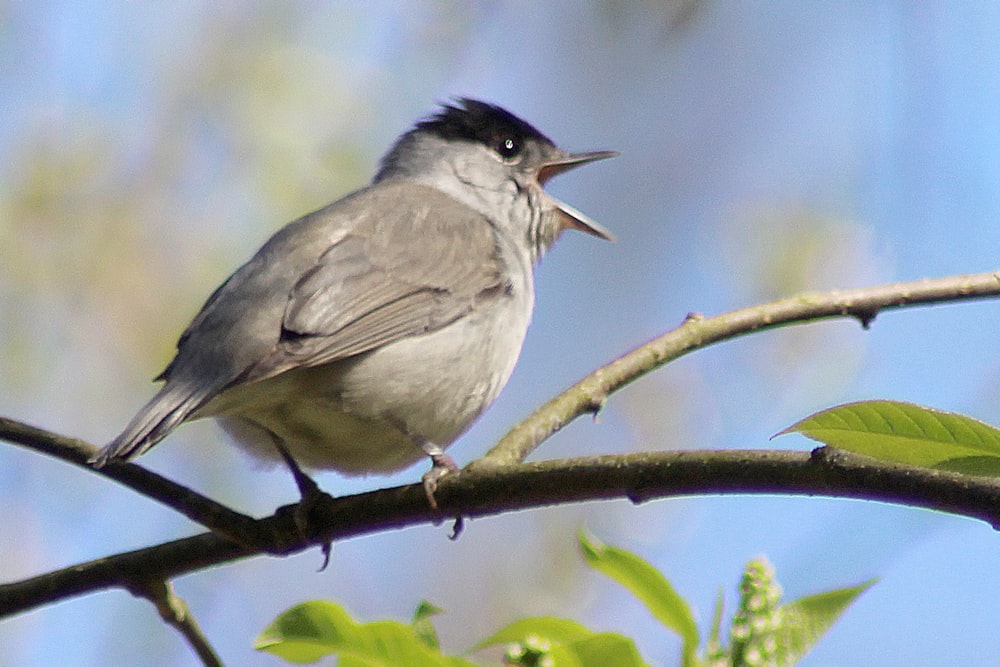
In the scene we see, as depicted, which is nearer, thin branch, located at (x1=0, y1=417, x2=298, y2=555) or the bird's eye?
thin branch, located at (x1=0, y1=417, x2=298, y2=555)

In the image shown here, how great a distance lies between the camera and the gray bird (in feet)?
11.6

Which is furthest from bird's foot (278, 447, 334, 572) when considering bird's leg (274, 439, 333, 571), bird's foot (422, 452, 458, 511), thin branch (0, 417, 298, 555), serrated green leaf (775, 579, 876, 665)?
serrated green leaf (775, 579, 876, 665)

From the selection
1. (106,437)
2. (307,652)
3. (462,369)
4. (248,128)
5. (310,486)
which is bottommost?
(307,652)

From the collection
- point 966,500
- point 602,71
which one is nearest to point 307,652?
point 966,500

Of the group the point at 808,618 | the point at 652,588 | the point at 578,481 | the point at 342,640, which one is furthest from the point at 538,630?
the point at 578,481

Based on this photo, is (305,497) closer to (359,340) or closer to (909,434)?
(359,340)

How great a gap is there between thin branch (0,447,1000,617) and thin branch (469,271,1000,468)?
425mm

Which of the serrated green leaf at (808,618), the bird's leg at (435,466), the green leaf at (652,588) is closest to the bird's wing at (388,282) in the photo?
the bird's leg at (435,466)

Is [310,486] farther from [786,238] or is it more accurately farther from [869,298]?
[786,238]

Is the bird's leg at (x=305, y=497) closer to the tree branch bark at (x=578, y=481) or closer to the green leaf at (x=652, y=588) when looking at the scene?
the tree branch bark at (x=578, y=481)

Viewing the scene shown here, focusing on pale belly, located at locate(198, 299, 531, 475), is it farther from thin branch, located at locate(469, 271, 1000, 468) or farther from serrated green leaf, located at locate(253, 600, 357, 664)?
serrated green leaf, located at locate(253, 600, 357, 664)

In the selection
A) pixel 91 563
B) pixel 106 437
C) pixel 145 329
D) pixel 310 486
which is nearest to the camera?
pixel 91 563

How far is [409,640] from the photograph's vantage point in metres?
1.56

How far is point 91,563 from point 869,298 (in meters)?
2.25
